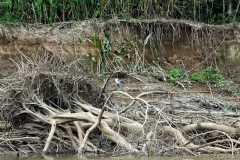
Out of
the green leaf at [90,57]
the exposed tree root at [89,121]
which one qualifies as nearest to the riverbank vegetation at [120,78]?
the exposed tree root at [89,121]

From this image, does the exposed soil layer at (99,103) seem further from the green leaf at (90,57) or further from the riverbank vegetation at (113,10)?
the riverbank vegetation at (113,10)

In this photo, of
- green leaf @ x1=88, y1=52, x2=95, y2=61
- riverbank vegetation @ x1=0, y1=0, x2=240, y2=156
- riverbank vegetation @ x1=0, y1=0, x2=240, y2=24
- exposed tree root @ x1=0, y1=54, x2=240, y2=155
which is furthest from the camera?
riverbank vegetation @ x1=0, y1=0, x2=240, y2=24

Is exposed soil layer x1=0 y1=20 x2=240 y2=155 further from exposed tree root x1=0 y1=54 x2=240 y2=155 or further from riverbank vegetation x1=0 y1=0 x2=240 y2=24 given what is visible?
riverbank vegetation x1=0 y1=0 x2=240 y2=24

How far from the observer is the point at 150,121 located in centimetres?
852

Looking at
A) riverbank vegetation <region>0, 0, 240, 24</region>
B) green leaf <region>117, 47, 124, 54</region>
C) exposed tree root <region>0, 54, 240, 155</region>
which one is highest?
riverbank vegetation <region>0, 0, 240, 24</region>

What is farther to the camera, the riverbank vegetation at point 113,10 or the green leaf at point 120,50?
the green leaf at point 120,50

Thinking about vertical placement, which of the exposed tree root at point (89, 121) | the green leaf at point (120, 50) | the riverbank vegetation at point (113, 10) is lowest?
the exposed tree root at point (89, 121)

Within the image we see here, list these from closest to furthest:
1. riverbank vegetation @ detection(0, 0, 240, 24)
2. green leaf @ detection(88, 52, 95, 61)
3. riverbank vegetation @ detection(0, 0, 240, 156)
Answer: riverbank vegetation @ detection(0, 0, 240, 156), green leaf @ detection(88, 52, 95, 61), riverbank vegetation @ detection(0, 0, 240, 24)

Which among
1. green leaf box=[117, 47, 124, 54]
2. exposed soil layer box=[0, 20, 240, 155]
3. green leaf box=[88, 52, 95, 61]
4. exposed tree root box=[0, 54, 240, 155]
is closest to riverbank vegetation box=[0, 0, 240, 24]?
exposed soil layer box=[0, 20, 240, 155]

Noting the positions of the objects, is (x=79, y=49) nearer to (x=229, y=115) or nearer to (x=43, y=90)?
(x=43, y=90)

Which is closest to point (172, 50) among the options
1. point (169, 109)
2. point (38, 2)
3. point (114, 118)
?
point (38, 2)

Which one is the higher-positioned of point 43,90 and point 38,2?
point 38,2

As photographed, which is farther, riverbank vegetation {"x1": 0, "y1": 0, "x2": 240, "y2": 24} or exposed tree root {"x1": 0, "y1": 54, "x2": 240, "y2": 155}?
A: riverbank vegetation {"x1": 0, "y1": 0, "x2": 240, "y2": 24}

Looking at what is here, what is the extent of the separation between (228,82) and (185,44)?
2.12 metres
